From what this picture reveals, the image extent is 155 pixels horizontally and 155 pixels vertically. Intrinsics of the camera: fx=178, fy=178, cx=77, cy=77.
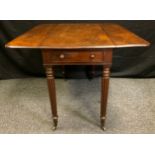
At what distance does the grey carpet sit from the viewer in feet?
4.61

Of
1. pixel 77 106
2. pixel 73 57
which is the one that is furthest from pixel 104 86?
pixel 77 106

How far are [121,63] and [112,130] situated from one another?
3.19ft

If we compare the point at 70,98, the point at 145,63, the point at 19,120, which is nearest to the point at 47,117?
the point at 19,120

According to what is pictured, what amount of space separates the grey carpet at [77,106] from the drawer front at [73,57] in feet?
1.88

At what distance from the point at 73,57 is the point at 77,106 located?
0.70m

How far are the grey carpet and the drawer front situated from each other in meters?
0.57

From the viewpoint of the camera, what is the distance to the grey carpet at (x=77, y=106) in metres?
1.41

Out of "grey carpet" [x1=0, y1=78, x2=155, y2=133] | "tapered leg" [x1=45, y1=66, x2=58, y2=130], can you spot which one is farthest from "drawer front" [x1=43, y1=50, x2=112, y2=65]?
"grey carpet" [x1=0, y1=78, x2=155, y2=133]

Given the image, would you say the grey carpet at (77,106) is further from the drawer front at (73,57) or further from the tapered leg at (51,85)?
the drawer front at (73,57)

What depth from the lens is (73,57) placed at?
3.56 feet

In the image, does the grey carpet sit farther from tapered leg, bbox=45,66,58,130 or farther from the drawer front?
the drawer front

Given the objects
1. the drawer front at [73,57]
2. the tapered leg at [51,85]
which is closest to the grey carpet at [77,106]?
the tapered leg at [51,85]

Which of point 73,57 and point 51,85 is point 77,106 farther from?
point 73,57

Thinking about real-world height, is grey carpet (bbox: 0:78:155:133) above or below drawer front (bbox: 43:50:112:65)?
below
